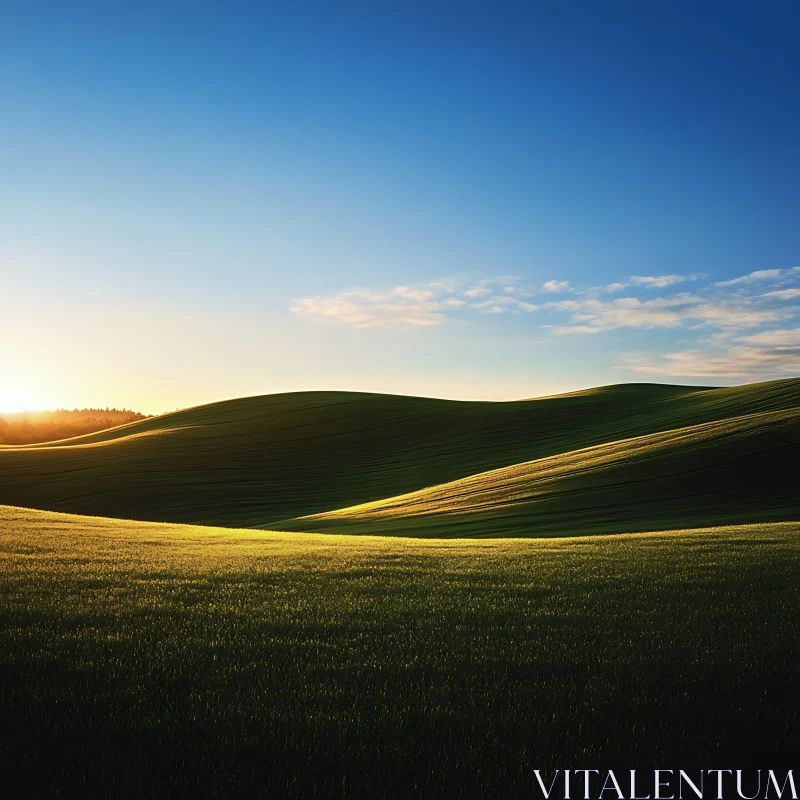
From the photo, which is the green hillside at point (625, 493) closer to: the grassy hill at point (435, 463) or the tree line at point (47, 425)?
the grassy hill at point (435, 463)

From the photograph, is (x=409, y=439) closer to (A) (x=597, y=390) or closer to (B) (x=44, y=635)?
(A) (x=597, y=390)

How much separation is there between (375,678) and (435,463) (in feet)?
203

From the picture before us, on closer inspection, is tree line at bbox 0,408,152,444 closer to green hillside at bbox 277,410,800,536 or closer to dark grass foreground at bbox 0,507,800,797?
green hillside at bbox 277,410,800,536

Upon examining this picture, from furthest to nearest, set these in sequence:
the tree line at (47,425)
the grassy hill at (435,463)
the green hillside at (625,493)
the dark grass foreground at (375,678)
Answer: the tree line at (47,425) → the grassy hill at (435,463) → the green hillside at (625,493) → the dark grass foreground at (375,678)

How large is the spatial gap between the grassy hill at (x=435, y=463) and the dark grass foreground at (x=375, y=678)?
2217 centimetres

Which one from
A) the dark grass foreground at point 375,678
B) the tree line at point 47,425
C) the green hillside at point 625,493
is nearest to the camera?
the dark grass foreground at point 375,678

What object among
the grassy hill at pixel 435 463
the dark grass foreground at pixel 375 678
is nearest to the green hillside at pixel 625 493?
the grassy hill at pixel 435 463

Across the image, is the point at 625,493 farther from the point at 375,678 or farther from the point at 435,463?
the point at 375,678

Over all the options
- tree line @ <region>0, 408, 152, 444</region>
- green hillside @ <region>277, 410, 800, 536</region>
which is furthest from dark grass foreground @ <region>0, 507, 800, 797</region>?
tree line @ <region>0, 408, 152, 444</region>

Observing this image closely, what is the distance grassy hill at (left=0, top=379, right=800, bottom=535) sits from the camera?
3856cm

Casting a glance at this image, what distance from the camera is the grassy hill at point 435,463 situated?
38.6 meters

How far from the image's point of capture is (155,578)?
1297cm

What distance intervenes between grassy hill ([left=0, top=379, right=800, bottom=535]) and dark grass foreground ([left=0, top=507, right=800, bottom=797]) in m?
22.2

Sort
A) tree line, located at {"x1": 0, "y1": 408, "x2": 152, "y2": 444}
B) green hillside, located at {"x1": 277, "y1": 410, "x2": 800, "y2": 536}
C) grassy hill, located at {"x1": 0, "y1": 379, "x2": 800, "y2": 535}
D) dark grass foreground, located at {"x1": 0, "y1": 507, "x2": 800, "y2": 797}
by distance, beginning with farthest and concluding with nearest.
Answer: tree line, located at {"x1": 0, "y1": 408, "x2": 152, "y2": 444} → grassy hill, located at {"x1": 0, "y1": 379, "x2": 800, "y2": 535} → green hillside, located at {"x1": 277, "y1": 410, "x2": 800, "y2": 536} → dark grass foreground, located at {"x1": 0, "y1": 507, "x2": 800, "y2": 797}
